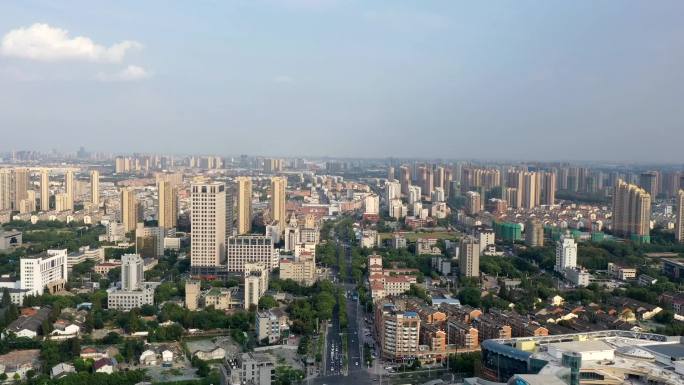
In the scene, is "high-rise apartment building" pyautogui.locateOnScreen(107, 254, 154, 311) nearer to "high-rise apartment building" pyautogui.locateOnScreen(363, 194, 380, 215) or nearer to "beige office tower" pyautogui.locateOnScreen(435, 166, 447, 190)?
"high-rise apartment building" pyautogui.locateOnScreen(363, 194, 380, 215)

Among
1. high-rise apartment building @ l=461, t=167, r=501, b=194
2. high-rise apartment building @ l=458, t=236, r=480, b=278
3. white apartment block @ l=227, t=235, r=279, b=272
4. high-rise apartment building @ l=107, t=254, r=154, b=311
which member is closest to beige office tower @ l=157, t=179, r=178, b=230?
white apartment block @ l=227, t=235, r=279, b=272

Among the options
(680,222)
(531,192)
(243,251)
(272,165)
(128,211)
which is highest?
(272,165)

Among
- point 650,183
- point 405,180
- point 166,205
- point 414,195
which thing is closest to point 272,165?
point 405,180

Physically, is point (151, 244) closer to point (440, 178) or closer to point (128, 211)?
point (128, 211)

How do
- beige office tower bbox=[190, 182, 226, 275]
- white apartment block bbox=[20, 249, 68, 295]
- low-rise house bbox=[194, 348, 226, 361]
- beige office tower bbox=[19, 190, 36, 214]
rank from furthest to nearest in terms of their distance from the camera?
beige office tower bbox=[19, 190, 36, 214] → beige office tower bbox=[190, 182, 226, 275] → white apartment block bbox=[20, 249, 68, 295] → low-rise house bbox=[194, 348, 226, 361]

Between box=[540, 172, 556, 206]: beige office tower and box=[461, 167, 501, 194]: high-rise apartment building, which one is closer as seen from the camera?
box=[540, 172, 556, 206]: beige office tower

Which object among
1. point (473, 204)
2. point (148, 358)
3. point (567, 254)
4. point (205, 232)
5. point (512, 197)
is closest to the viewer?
point (148, 358)

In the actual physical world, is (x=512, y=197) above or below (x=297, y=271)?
above
